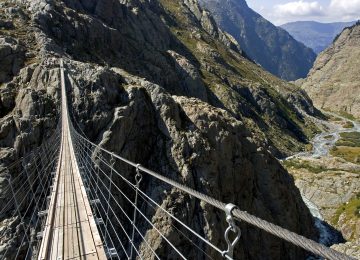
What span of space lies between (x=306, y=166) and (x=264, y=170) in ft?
271

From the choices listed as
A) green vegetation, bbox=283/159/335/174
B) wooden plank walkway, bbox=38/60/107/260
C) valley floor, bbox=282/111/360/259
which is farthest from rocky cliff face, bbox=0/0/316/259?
green vegetation, bbox=283/159/335/174

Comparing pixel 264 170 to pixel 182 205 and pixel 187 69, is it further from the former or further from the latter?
pixel 187 69

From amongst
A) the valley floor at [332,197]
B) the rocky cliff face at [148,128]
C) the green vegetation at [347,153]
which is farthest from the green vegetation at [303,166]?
the rocky cliff face at [148,128]

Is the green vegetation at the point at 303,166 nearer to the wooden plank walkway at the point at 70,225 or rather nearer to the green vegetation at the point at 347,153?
the green vegetation at the point at 347,153

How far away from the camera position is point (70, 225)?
13.7 metres

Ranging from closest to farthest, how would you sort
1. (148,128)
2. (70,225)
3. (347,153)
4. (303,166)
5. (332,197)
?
(70,225)
(148,128)
(332,197)
(303,166)
(347,153)

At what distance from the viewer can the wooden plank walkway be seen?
11734 millimetres

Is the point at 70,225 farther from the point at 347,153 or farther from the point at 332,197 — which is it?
the point at 347,153

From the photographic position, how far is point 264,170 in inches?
1943

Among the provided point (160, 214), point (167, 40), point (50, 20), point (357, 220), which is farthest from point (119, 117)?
point (167, 40)

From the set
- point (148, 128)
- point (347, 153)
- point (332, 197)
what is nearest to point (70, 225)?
point (148, 128)

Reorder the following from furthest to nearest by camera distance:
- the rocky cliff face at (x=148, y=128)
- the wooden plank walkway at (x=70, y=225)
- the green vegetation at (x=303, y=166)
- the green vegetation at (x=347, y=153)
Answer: the green vegetation at (x=347, y=153), the green vegetation at (x=303, y=166), the rocky cliff face at (x=148, y=128), the wooden plank walkway at (x=70, y=225)

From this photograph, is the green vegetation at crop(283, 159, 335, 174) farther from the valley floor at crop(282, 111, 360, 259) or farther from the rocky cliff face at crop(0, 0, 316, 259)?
the rocky cliff face at crop(0, 0, 316, 259)

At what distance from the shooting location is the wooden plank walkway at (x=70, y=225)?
11734 mm
